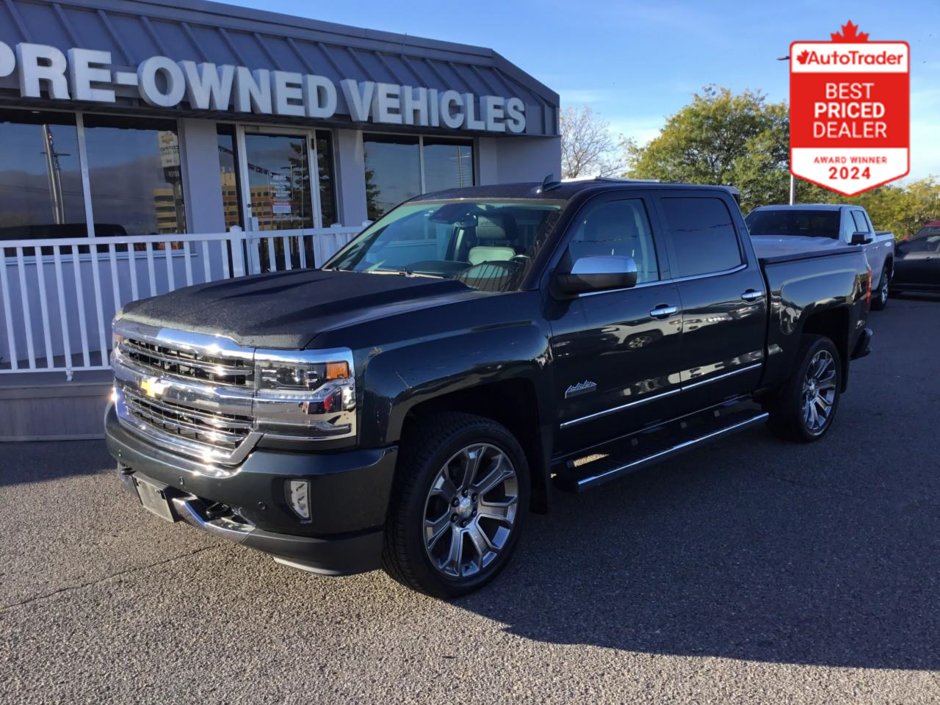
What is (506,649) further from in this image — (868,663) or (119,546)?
(119,546)

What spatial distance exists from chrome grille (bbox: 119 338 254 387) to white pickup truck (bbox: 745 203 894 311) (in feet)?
34.2

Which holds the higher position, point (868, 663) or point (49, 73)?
point (49, 73)

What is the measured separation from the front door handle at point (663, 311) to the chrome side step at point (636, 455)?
2.43ft

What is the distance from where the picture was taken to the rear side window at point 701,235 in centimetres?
485

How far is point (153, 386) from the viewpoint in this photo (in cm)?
362

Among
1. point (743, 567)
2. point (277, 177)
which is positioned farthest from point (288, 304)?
point (277, 177)

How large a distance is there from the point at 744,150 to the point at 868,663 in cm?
3150

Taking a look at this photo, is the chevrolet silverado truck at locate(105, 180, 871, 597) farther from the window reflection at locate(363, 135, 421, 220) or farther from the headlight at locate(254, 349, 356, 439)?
the window reflection at locate(363, 135, 421, 220)

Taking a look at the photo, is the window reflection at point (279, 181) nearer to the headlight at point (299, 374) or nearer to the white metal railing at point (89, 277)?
the white metal railing at point (89, 277)

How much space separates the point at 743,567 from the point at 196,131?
874 cm

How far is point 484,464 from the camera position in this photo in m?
3.73

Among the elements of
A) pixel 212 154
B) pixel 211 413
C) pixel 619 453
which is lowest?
pixel 619 453

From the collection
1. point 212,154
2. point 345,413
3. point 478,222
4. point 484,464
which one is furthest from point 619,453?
point 212,154

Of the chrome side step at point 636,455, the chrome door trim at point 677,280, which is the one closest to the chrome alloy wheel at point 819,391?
the chrome side step at point 636,455
